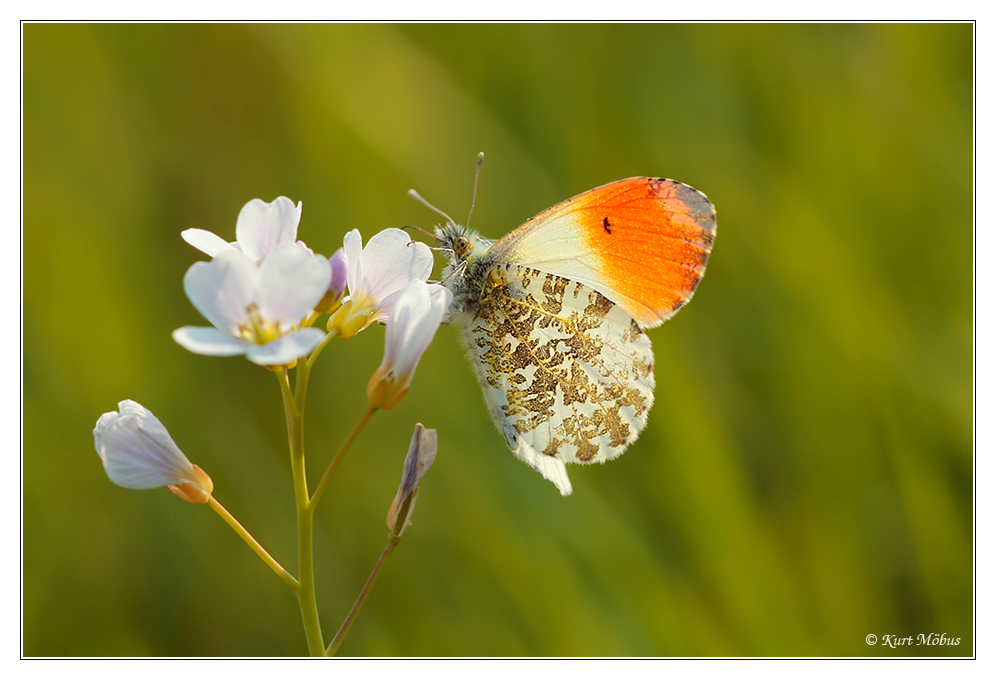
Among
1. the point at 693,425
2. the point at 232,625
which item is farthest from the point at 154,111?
the point at 693,425

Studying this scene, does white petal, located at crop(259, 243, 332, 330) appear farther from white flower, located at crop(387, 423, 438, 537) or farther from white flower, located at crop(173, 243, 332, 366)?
white flower, located at crop(387, 423, 438, 537)

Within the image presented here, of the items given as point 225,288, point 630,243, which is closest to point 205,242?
point 225,288

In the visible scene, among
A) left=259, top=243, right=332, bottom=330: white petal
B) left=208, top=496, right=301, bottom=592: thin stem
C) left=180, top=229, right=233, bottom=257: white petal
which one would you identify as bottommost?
left=208, top=496, right=301, bottom=592: thin stem

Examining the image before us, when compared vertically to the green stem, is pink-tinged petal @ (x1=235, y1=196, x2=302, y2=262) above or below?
above

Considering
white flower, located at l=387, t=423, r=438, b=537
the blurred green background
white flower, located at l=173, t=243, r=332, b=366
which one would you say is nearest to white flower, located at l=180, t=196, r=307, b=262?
white flower, located at l=173, t=243, r=332, b=366

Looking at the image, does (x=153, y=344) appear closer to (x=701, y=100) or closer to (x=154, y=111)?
(x=154, y=111)

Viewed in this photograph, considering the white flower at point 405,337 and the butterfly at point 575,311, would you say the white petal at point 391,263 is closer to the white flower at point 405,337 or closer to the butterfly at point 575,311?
the white flower at point 405,337

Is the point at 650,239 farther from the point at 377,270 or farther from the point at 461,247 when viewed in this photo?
the point at 377,270
